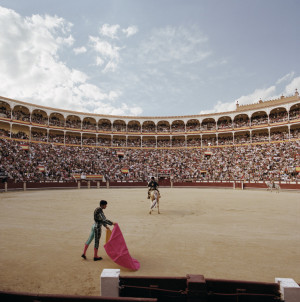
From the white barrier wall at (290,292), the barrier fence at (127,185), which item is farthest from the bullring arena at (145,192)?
the white barrier wall at (290,292)

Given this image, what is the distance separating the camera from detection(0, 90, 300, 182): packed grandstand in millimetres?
30250

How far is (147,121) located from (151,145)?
19.5ft

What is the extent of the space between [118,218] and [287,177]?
26.6m

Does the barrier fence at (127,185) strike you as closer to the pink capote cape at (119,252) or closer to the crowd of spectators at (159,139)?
the crowd of spectators at (159,139)

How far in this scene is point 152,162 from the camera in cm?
3875

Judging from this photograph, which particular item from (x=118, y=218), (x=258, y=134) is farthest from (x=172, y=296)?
(x=258, y=134)

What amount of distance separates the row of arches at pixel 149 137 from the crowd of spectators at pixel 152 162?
1978 millimetres

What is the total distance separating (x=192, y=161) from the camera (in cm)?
3797

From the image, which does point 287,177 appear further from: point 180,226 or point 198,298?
point 198,298

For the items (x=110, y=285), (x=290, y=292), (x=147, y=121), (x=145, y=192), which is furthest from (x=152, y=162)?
(x=290, y=292)

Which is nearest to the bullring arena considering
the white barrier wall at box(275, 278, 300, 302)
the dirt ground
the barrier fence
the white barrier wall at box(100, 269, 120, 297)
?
the dirt ground

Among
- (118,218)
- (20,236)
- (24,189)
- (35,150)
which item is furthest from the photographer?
(35,150)

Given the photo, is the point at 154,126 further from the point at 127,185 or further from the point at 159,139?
the point at 127,185

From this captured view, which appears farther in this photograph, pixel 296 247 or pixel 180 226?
pixel 180 226
